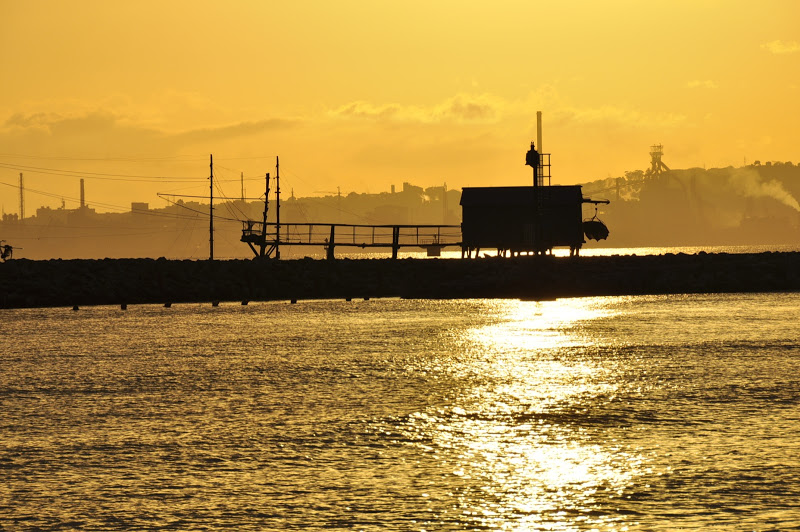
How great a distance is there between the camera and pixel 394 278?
7162 cm

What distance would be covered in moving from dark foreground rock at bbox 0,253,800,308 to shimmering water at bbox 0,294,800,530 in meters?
29.9

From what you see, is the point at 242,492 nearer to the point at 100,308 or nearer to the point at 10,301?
the point at 100,308

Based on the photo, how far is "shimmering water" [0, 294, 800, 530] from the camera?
488 inches

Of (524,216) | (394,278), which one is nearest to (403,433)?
(394,278)

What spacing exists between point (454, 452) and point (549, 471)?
1880 mm

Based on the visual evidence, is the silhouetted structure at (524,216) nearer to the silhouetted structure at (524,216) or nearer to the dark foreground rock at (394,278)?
the silhouetted structure at (524,216)

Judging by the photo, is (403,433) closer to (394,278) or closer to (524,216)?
(394,278)

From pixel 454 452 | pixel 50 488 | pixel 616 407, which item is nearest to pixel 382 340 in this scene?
pixel 616 407

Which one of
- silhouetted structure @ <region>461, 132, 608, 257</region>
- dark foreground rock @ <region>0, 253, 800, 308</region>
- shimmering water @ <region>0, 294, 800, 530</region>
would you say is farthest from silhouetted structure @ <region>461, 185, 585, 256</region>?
shimmering water @ <region>0, 294, 800, 530</region>

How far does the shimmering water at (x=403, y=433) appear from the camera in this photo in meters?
12.4

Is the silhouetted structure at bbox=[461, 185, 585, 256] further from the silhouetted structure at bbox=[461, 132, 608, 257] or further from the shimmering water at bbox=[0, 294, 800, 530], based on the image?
the shimmering water at bbox=[0, 294, 800, 530]

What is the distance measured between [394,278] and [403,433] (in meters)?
54.3

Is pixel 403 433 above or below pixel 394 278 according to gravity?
below

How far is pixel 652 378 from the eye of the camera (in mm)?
24406
